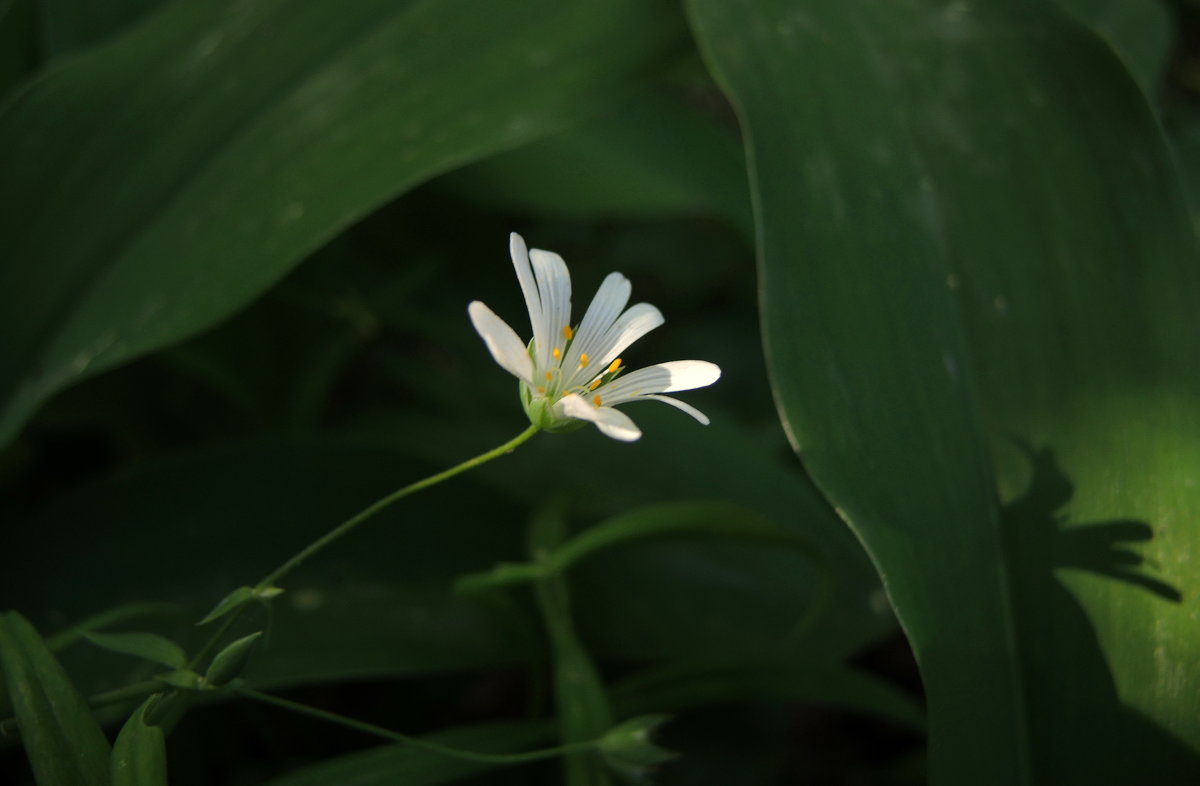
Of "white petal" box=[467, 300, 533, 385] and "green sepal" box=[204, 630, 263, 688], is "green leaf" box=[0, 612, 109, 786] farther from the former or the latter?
"white petal" box=[467, 300, 533, 385]

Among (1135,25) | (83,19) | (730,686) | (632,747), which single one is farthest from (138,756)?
(1135,25)

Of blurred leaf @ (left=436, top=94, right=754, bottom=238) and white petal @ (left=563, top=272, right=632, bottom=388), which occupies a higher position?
blurred leaf @ (left=436, top=94, right=754, bottom=238)

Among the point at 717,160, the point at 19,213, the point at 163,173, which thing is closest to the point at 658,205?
the point at 717,160

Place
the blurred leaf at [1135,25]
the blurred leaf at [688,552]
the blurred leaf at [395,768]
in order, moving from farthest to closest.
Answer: the blurred leaf at [1135,25], the blurred leaf at [688,552], the blurred leaf at [395,768]

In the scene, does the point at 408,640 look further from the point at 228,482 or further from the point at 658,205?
the point at 658,205

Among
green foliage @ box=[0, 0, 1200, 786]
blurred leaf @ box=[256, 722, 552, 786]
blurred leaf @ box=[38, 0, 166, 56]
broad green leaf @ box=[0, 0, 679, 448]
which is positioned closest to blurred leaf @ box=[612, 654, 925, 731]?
green foliage @ box=[0, 0, 1200, 786]

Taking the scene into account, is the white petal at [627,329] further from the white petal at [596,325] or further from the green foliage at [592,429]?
the green foliage at [592,429]

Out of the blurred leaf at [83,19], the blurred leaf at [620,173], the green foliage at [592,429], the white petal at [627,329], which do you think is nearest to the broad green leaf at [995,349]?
the green foliage at [592,429]
